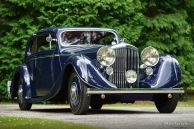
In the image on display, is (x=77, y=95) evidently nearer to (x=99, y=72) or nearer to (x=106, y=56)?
(x=99, y=72)

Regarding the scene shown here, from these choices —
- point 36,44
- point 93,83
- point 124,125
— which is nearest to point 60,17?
point 36,44

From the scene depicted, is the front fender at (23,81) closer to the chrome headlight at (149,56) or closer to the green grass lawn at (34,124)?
the chrome headlight at (149,56)

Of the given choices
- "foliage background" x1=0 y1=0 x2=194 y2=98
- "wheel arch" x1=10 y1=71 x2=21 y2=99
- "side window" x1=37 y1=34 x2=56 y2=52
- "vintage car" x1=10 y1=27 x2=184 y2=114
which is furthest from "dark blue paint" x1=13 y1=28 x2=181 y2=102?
"foliage background" x1=0 y1=0 x2=194 y2=98

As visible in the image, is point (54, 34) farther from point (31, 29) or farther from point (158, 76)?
point (31, 29)

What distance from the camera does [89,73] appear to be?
12.2 m

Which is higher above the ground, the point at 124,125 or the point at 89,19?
the point at 89,19

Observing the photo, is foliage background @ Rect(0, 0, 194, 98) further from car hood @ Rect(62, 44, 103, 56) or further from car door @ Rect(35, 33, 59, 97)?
car hood @ Rect(62, 44, 103, 56)

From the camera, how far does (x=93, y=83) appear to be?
39.6ft

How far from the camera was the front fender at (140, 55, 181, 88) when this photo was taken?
12633mm

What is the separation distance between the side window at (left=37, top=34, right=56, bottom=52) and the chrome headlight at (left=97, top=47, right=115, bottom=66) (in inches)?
74.8

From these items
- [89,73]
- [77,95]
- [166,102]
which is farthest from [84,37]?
[166,102]

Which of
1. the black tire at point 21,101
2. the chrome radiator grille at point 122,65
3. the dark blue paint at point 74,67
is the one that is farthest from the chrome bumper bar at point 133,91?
the black tire at point 21,101

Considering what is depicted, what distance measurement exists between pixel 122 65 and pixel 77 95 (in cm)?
108

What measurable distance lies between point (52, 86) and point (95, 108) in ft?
6.26
